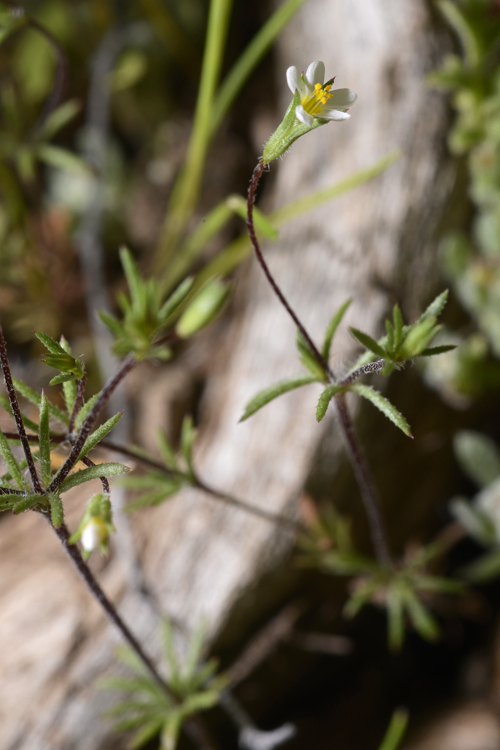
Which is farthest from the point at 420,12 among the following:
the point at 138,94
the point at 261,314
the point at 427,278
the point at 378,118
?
the point at 138,94

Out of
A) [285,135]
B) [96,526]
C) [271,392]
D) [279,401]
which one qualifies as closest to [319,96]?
[285,135]

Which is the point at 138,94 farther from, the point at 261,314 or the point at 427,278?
the point at 427,278

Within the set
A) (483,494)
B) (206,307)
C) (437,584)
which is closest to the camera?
(206,307)

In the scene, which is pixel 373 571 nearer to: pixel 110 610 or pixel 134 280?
pixel 110 610

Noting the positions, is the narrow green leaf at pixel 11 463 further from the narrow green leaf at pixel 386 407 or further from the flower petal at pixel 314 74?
the flower petal at pixel 314 74

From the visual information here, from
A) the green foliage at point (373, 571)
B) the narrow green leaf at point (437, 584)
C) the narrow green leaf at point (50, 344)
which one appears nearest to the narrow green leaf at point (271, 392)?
the narrow green leaf at point (50, 344)

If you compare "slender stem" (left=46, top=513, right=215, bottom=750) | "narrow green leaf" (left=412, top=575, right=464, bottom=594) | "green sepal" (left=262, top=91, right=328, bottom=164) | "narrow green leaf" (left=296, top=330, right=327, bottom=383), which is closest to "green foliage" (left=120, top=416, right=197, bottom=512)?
"slender stem" (left=46, top=513, right=215, bottom=750)

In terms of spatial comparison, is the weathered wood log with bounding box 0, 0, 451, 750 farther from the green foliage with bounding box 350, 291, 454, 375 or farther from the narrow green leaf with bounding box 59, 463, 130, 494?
the narrow green leaf with bounding box 59, 463, 130, 494
